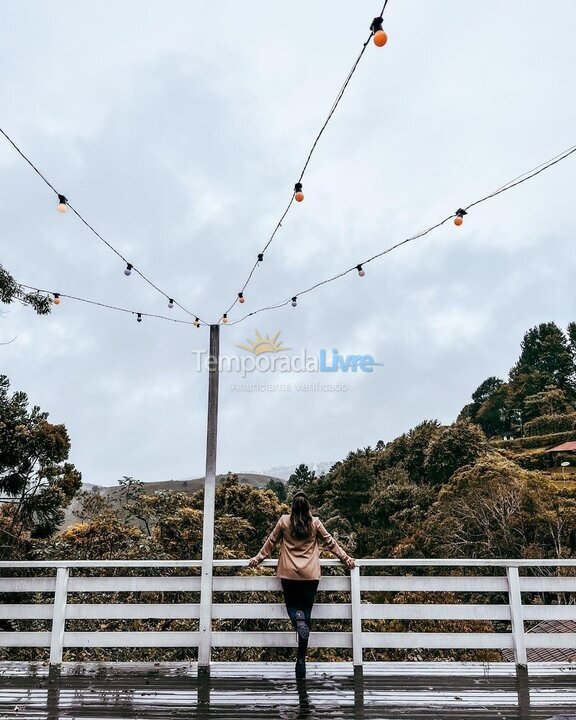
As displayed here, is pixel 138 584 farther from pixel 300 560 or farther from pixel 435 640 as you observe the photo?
pixel 435 640

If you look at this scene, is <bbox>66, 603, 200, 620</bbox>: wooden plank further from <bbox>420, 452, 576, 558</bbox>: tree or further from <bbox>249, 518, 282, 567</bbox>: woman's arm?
<bbox>420, 452, 576, 558</bbox>: tree

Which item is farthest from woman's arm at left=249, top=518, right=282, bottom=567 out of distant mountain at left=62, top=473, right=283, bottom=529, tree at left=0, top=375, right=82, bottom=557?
distant mountain at left=62, top=473, right=283, bottom=529

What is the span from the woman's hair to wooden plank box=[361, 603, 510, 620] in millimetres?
724

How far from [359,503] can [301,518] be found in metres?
28.6

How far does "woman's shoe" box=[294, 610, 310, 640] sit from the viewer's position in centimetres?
353

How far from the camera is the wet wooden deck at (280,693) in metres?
2.95

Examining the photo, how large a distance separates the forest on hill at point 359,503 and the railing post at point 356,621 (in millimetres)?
4402

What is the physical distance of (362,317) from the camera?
107ft

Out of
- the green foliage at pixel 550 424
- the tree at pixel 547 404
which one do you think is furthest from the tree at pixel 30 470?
the tree at pixel 547 404

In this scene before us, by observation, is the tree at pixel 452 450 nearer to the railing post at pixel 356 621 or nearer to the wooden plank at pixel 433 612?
the wooden plank at pixel 433 612

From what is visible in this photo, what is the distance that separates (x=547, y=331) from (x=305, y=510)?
60.2 m

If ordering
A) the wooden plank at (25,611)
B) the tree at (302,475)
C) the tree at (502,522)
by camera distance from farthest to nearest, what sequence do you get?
the tree at (302,475), the tree at (502,522), the wooden plank at (25,611)

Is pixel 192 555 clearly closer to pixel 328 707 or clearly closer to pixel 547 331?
pixel 328 707

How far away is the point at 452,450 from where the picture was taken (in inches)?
1136
